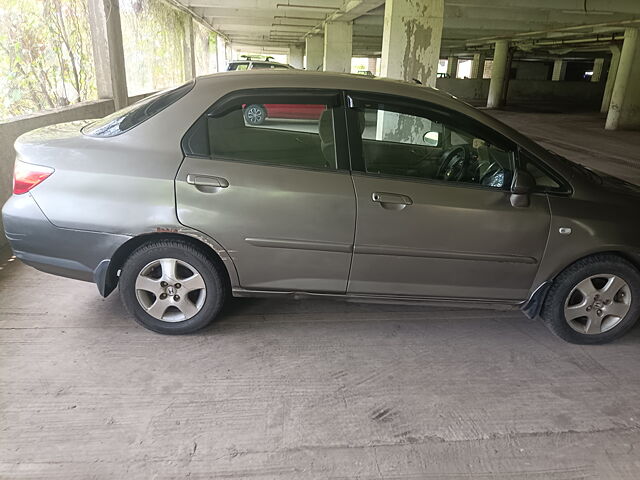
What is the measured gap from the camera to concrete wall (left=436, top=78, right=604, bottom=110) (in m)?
34.8

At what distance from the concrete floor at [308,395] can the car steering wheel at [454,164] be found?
1.12m

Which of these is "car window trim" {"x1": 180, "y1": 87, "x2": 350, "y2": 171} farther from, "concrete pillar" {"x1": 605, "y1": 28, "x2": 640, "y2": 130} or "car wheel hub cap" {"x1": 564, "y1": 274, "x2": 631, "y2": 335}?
"concrete pillar" {"x1": 605, "y1": 28, "x2": 640, "y2": 130}

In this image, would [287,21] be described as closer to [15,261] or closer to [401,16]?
[401,16]

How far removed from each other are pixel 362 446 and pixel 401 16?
28.1ft

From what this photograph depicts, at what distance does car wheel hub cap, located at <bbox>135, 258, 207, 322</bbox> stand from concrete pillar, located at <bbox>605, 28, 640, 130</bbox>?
19.1m

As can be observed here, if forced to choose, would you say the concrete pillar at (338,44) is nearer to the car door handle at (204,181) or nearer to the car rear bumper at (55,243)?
the car door handle at (204,181)

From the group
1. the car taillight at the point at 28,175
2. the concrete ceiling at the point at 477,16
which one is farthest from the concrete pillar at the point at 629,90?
the car taillight at the point at 28,175

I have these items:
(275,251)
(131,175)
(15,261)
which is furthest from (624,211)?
(15,261)

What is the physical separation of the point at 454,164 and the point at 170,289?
7.09 feet

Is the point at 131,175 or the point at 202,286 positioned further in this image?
the point at 202,286

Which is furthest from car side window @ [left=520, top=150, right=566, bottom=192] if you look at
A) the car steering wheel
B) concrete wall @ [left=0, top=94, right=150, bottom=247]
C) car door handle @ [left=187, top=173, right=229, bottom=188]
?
concrete wall @ [left=0, top=94, right=150, bottom=247]

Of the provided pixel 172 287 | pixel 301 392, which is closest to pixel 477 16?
pixel 172 287

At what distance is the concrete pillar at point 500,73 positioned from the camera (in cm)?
2645

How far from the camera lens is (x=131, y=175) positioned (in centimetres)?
293
